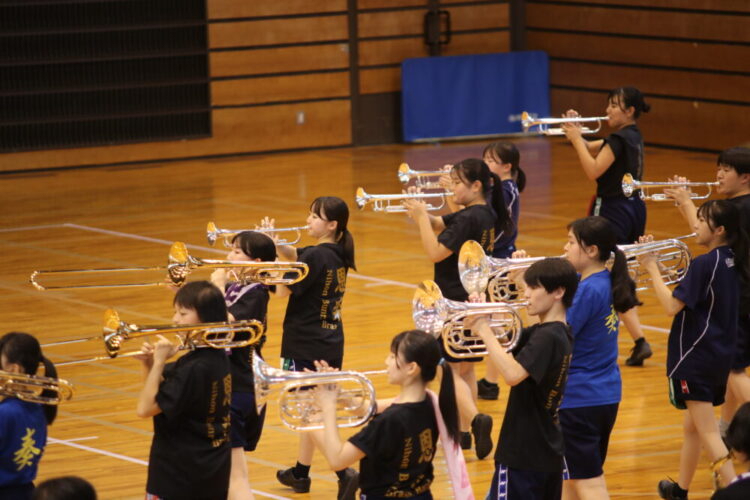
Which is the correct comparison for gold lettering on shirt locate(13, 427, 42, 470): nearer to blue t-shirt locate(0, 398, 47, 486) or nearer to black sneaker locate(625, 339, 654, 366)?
blue t-shirt locate(0, 398, 47, 486)

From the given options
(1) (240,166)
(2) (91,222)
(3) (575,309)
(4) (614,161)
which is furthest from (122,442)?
(1) (240,166)

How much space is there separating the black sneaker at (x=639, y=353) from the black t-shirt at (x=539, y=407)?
3.46m

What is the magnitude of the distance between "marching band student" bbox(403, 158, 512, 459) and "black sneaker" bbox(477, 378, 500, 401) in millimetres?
760

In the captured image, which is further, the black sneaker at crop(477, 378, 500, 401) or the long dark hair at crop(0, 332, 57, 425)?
the black sneaker at crop(477, 378, 500, 401)

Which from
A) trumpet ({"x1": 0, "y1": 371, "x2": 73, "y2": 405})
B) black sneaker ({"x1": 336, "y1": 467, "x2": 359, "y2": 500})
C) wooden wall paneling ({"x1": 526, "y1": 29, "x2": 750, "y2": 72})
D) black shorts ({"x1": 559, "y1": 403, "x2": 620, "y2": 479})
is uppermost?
wooden wall paneling ({"x1": 526, "y1": 29, "x2": 750, "y2": 72})

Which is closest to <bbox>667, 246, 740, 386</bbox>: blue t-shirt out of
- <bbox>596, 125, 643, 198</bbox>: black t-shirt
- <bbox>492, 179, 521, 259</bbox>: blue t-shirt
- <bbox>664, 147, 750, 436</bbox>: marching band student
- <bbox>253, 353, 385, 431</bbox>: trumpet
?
<bbox>664, 147, 750, 436</bbox>: marching band student

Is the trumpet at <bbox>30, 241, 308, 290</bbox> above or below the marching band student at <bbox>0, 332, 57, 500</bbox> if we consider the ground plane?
above

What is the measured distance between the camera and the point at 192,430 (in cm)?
445

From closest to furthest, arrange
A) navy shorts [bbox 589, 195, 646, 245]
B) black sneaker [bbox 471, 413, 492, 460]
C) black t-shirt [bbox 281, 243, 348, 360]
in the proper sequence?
black t-shirt [bbox 281, 243, 348, 360] → black sneaker [bbox 471, 413, 492, 460] → navy shorts [bbox 589, 195, 646, 245]

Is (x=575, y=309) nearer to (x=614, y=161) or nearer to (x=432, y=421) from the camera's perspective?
(x=432, y=421)

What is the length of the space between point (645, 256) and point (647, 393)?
2091mm

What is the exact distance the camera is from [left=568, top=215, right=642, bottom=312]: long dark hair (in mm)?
5172

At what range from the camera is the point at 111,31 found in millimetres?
→ 15359

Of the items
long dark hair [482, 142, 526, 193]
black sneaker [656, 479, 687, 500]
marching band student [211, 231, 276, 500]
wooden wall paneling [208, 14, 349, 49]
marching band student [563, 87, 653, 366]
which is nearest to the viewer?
marching band student [211, 231, 276, 500]
